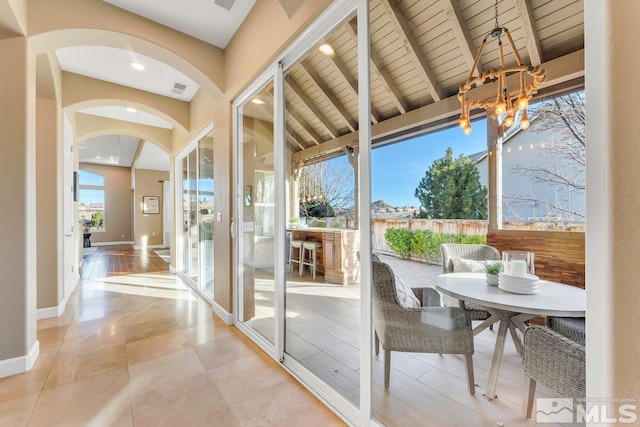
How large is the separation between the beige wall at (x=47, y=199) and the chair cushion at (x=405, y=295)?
410 cm

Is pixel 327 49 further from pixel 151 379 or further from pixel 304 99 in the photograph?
pixel 151 379

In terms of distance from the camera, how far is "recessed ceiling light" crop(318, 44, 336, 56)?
1988 millimetres

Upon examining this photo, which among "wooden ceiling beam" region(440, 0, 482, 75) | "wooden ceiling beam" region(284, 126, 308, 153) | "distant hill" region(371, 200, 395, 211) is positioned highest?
"wooden ceiling beam" region(440, 0, 482, 75)

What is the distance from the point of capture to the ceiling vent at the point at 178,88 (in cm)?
393

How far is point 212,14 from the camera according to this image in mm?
2568

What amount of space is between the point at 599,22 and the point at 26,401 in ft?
11.1

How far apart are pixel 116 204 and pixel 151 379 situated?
461 inches

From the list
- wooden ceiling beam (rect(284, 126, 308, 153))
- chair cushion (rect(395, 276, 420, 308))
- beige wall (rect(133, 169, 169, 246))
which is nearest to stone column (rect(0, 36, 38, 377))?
wooden ceiling beam (rect(284, 126, 308, 153))

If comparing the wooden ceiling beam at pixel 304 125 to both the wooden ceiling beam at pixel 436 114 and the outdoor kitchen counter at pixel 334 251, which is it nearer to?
the wooden ceiling beam at pixel 436 114

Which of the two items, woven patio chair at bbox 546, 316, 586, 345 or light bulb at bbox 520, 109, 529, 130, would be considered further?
light bulb at bbox 520, 109, 529, 130

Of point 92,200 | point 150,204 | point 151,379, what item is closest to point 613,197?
point 151,379

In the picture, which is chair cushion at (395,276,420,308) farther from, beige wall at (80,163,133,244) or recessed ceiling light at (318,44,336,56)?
beige wall at (80,163,133,244)

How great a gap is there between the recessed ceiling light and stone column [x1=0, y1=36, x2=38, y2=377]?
91.0 inches

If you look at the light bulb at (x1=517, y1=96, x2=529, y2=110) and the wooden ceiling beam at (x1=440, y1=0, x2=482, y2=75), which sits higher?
the wooden ceiling beam at (x1=440, y1=0, x2=482, y2=75)
